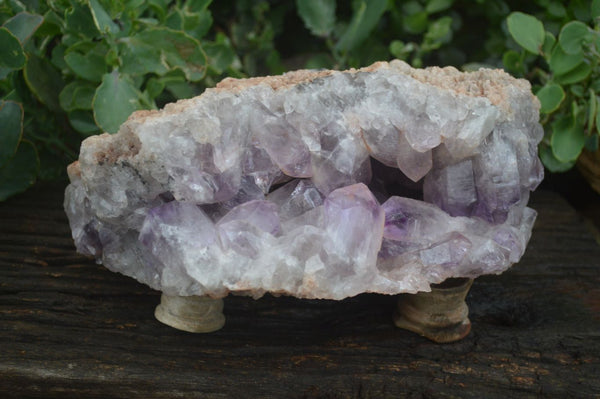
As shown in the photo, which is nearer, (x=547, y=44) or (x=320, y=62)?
(x=547, y=44)

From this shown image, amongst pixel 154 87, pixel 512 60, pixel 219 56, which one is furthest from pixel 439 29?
pixel 154 87

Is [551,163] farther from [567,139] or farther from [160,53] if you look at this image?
[160,53]

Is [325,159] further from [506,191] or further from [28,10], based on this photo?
[28,10]

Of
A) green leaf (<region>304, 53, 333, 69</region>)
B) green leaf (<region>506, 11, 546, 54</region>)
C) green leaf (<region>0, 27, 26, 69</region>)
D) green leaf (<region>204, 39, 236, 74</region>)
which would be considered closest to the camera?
green leaf (<region>0, 27, 26, 69</region>)

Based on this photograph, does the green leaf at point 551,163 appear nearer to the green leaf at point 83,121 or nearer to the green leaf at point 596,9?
the green leaf at point 596,9

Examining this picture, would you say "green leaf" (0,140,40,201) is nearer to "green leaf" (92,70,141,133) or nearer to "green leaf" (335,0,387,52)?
"green leaf" (92,70,141,133)

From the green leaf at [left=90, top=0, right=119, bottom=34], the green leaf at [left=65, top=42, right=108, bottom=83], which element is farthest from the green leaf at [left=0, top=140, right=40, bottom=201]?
the green leaf at [left=90, top=0, right=119, bottom=34]
